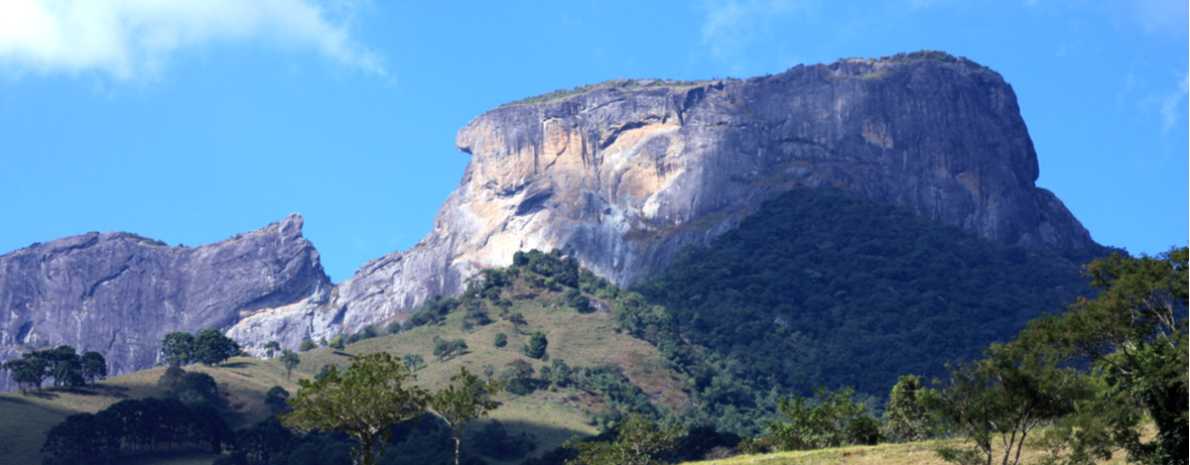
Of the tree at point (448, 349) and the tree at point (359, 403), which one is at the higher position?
the tree at point (448, 349)

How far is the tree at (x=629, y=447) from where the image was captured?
217ft

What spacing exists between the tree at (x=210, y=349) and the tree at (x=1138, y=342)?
445 ft

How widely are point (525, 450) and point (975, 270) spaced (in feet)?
378

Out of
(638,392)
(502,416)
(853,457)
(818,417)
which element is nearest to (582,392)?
(638,392)

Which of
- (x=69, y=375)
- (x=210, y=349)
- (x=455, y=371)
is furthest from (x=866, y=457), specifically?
(x=210, y=349)

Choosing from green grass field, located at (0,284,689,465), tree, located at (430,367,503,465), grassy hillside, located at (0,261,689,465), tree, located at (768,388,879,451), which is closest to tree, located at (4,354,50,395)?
green grass field, located at (0,284,689,465)

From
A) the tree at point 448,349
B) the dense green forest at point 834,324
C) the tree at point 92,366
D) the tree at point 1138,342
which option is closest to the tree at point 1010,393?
the tree at point 1138,342

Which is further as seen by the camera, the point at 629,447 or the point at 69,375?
the point at 69,375

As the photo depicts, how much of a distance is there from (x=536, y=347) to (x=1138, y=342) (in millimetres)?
128831

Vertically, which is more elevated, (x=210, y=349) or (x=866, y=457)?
(x=210, y=349)

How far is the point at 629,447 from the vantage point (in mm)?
68438

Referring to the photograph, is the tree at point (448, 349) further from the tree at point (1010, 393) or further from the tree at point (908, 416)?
the tree at point (1010, 393)

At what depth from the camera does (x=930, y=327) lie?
178m

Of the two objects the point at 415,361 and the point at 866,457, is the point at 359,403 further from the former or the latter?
the point at 415,361
